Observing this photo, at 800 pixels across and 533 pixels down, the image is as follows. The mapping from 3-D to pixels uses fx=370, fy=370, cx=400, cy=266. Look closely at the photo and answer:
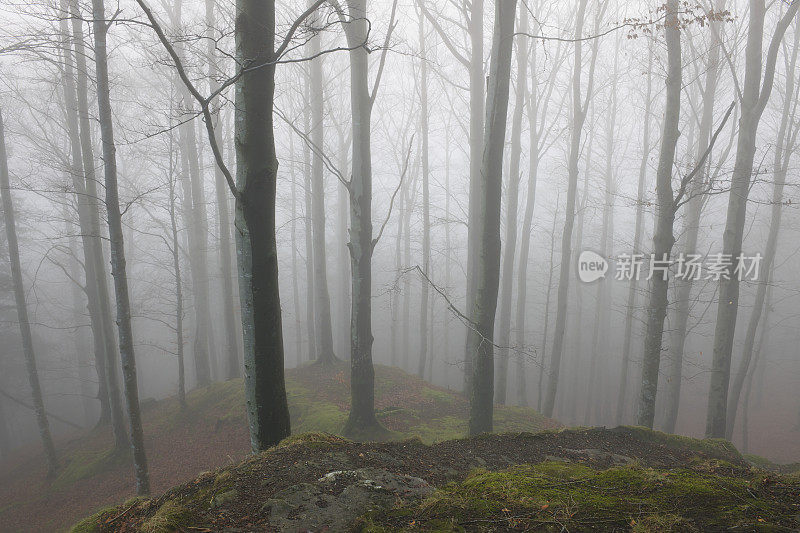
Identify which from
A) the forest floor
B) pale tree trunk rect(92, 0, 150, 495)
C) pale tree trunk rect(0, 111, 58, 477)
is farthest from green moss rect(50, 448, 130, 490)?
pale tree trunk rect(92, 0, 150, 495)

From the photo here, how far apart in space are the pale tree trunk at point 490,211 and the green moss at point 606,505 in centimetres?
258

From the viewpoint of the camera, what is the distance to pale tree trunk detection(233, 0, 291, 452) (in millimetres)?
2904

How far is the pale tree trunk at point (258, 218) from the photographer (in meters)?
2.90

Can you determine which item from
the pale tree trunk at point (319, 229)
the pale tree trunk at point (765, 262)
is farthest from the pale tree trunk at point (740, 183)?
the pale tree trunk at point (319, 229)

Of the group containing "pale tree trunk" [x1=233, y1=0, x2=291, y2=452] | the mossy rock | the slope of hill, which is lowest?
the mossy rock

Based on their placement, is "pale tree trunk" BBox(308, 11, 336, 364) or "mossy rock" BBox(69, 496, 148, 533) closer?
"mossy rock" BBox(69, 496, 148, 533)

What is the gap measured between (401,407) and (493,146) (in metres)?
6.36

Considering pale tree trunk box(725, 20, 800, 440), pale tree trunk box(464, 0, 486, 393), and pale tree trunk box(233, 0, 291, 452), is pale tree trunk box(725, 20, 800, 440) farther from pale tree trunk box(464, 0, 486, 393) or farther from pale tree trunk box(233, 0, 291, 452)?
pale tree trunk box(233, 0, 291, 452)

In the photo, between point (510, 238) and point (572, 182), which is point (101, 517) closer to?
point (510, 238)

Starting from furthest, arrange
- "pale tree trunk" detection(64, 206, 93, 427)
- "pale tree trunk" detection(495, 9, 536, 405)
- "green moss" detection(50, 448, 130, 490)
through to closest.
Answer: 1. "pale tree trunk" detection(64, 206, 93, 427)
2. "pale tree trunk" detection(495, 9, 536, 405)
3. "green moss" detection(50, 448, 130, 490)

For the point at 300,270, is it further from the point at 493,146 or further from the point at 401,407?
the point at 493,146

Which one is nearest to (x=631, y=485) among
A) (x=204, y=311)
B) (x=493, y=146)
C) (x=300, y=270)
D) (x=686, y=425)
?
(x=493, y=146)

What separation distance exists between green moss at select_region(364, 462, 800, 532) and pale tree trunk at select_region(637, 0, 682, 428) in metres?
4.76

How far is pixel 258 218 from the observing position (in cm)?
297
